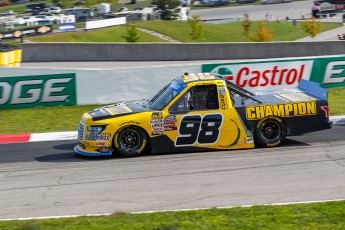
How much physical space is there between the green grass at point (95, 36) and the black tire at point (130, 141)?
35.0 m

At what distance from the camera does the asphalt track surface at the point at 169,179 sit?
940cm

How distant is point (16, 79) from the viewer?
18.6 meters

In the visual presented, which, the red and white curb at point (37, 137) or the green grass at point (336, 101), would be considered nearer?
the red and white curb at point (37, 137)

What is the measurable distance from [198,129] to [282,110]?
167cm

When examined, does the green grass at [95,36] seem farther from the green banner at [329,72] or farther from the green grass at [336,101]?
the green grass at [336,101]

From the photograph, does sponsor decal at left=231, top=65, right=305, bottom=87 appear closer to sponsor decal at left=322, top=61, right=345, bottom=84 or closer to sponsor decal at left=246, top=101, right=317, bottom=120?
sponsor decal at left=322, top=61, right=345, bottom=84

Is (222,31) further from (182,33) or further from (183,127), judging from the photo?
(183,127)

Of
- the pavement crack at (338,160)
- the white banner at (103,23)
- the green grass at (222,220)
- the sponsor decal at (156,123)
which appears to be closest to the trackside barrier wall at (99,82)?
the sponsor decal at (156,123)

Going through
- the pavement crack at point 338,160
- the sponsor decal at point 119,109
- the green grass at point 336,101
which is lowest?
the green grass at point 336,101

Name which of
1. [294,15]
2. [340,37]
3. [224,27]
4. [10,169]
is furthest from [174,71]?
[294,15]

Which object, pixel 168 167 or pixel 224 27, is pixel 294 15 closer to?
pixel 224 27

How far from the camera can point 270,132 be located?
12906 mm

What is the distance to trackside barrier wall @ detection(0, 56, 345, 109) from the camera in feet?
61.3

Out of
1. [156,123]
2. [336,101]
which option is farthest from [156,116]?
[336,101]
